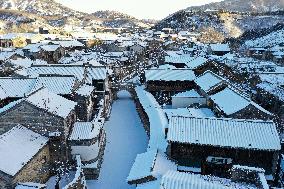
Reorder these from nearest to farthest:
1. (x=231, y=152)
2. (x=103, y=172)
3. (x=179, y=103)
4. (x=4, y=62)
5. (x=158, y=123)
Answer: (x=231, y=152) → (x=103, y=172) → (x=158, y=123) → (x=179, y=103) → (x=4, y=62)

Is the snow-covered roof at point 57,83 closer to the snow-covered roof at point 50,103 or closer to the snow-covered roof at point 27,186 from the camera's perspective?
the snow-covered roof at point 50,103

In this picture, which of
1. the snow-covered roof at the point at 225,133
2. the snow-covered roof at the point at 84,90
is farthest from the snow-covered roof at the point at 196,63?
the snow-covered roof at the point at 225,133

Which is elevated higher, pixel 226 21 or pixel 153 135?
pixel 226 21

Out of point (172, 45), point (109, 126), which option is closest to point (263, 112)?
point (109, 126)

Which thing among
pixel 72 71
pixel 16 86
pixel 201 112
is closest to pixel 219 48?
pixel 201 112

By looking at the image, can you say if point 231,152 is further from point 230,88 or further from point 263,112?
point 230,88

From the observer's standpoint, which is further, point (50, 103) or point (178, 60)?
point (178, 60)

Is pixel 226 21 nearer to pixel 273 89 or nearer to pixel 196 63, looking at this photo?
pixel 196 63
